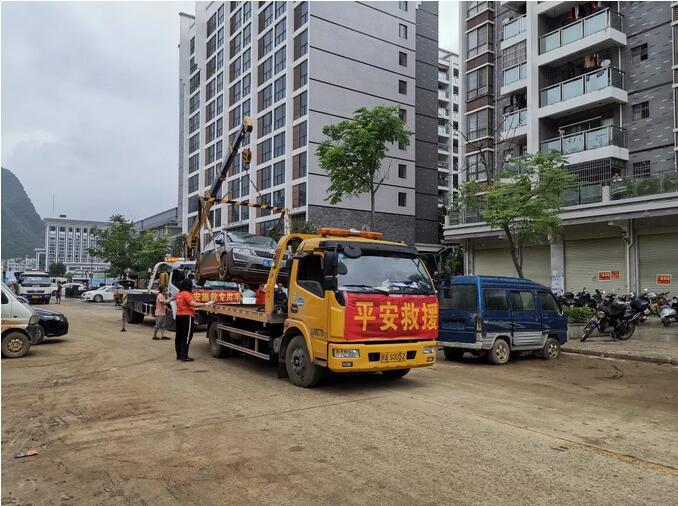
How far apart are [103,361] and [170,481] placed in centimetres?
756

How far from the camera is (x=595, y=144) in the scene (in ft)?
82.2

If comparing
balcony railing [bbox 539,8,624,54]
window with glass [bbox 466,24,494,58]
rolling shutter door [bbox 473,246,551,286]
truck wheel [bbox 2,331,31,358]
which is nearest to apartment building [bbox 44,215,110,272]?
window with glass [bbox 466,24,494,58]

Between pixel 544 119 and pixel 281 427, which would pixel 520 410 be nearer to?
pixel 281 427

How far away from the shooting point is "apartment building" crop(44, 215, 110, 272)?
106 meters

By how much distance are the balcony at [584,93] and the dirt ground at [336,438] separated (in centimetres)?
1880

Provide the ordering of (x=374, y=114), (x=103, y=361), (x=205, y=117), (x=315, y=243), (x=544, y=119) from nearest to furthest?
(x=315, y=243), (x=103, y=361), (x=374, y=114), (x=544, y=119), (x=205, y=117)

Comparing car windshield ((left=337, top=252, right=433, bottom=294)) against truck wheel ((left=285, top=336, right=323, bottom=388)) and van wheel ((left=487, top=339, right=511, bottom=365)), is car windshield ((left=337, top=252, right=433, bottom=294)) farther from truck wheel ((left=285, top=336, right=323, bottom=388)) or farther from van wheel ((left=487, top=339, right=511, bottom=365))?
van wheel ((left=487, top=339, right=511, bottom=365))

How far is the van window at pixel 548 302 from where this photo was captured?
1227cm

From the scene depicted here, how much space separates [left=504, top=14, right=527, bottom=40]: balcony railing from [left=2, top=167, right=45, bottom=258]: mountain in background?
277ft

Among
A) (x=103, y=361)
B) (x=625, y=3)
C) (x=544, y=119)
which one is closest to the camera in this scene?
(x=103, y=361)

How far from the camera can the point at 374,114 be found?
21188 mm

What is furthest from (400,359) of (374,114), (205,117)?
(205,117)

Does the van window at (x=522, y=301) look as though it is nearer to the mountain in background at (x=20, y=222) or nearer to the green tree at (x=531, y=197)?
the green tree at (x=531, y=197)

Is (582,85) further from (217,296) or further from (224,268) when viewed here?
(224,268)
